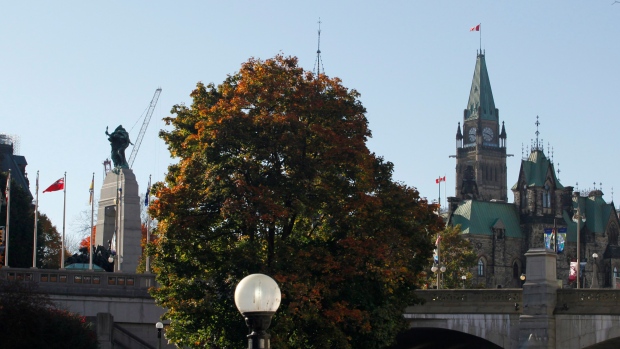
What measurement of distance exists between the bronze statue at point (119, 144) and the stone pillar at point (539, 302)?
29.6m

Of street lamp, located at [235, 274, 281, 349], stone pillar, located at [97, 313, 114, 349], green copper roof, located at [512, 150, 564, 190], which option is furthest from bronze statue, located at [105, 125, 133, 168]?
green copper roof, located at [512, 150, 564, 190]

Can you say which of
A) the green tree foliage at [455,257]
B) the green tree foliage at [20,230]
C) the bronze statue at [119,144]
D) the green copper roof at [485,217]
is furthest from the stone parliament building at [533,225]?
the bronze statue at [119,144]

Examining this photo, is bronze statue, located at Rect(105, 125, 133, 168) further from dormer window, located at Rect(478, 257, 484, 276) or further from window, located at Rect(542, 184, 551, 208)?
window, located at Rect(542, 184, 551, 208)

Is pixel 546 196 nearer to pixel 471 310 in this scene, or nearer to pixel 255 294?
pixel 471 310

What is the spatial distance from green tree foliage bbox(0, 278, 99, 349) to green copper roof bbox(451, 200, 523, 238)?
380ft

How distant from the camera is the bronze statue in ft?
245

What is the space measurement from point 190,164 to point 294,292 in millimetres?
6254

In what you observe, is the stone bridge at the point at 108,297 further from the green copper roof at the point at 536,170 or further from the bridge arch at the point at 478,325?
the green copper roof at the point at 536,170

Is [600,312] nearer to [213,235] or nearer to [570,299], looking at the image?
[570,299]

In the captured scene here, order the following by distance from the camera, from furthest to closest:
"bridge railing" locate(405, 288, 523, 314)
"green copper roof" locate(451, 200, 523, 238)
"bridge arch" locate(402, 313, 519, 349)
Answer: "green copper roof" locate(451, 200, 523, 238), "bridge railing" locate(405, 288, 523, 314), "bridge arch" locate(402, 313, 519, 349)

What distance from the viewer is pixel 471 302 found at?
179ft

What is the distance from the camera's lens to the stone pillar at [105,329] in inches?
2169

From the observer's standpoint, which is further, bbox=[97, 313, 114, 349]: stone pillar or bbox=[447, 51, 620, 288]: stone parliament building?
bbox=[447, 51, 620, 288]: stone parliament building

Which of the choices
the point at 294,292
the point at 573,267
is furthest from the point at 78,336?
the point at 573,267
